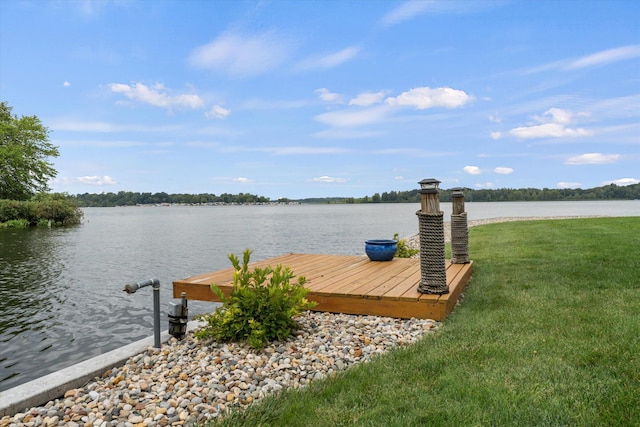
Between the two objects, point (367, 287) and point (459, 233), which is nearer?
point (367, 287)

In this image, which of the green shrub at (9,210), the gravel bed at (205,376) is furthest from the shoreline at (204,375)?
the green shrub at (9,210)

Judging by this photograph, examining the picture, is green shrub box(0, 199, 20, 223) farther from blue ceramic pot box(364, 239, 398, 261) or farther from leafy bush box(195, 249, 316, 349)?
leafy bush box(195, 249, 316, 349)

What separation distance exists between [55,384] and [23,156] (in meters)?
40.2

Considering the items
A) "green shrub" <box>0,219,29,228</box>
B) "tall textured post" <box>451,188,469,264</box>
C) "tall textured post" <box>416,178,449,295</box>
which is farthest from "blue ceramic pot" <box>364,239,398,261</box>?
"green shrub" <box>0,219,29,228</box>

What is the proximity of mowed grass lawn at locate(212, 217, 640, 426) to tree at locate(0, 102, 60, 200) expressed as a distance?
1591 inches

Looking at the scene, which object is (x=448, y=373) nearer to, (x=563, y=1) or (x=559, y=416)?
(x=559, y=416)

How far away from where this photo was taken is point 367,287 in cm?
549

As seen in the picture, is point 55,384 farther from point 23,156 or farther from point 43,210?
point 23,156

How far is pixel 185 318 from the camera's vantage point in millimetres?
4551

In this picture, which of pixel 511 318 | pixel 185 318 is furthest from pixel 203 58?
pixel 511 318

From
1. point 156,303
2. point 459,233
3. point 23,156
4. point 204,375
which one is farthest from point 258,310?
point 23,156

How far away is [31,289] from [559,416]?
11464 millimetres

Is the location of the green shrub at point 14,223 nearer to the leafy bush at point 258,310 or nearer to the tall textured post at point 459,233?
the leafy bush at point 258,310

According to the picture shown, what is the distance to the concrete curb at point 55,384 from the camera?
3083 mm
